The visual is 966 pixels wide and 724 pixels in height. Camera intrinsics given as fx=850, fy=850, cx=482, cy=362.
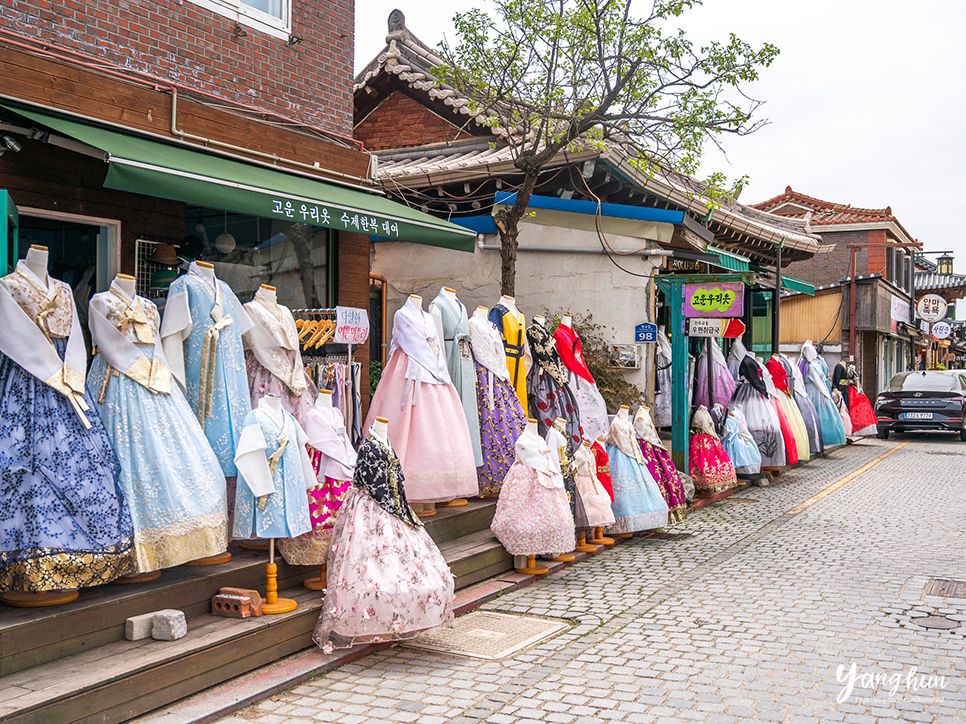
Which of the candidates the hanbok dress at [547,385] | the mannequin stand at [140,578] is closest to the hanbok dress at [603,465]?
the hanbok dress at [547,385]

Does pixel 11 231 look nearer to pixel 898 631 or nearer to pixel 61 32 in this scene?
pixel 61 32

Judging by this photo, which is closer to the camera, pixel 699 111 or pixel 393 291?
pixel 699 111

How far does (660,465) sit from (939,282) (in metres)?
36.7

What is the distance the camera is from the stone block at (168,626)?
178 inches

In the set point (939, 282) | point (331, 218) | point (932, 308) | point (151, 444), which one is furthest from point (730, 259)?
point (939, 282)

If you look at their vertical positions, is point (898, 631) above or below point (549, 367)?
below

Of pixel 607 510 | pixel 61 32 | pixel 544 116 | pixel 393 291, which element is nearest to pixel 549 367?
pixel 607 510

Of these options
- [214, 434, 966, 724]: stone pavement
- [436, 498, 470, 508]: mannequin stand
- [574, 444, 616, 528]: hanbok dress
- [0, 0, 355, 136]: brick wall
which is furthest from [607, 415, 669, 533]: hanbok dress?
[0, 0, 355, 136]: brick wall

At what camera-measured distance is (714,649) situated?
17.6ft

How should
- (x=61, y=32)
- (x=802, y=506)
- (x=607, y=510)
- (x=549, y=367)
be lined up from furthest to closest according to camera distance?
(x=802, y=506)
(x=549, y=367)
(x=607, y=510)
(x=61, y=32)

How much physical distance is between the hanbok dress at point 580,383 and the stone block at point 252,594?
4466mm

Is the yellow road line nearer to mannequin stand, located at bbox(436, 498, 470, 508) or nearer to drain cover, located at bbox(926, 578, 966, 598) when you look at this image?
drain cover, located at bbox(926, 578, 966, 598)

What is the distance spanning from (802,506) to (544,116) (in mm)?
5872

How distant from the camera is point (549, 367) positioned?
28.3 feet
